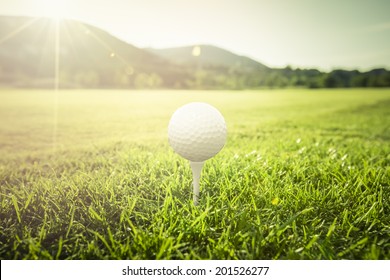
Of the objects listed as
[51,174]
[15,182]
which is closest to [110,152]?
[51,174]

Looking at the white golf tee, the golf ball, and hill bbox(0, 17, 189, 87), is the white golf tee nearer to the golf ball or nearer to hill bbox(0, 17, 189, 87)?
the golf ball

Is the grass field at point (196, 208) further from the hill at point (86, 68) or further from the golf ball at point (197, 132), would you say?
the hill at point (86, 68)

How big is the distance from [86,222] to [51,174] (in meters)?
1.08

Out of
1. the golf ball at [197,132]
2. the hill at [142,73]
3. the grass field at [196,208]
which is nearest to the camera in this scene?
the grass field at [196,208]

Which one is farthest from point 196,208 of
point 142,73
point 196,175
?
point 142,73

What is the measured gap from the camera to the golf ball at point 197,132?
6.38ft

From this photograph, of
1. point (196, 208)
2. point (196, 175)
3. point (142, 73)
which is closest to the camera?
point (196, 208)

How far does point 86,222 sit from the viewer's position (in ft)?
6.28

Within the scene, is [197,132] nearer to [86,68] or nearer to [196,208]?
[196,208]

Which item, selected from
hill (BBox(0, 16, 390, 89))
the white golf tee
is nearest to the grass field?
the white golf tee

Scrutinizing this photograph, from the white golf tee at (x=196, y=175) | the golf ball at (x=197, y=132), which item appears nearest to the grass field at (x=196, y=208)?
the white golf tee at (x=196, y=175)

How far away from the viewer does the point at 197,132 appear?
196 centimetres

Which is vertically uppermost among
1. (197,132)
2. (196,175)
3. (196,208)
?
(197,132)
